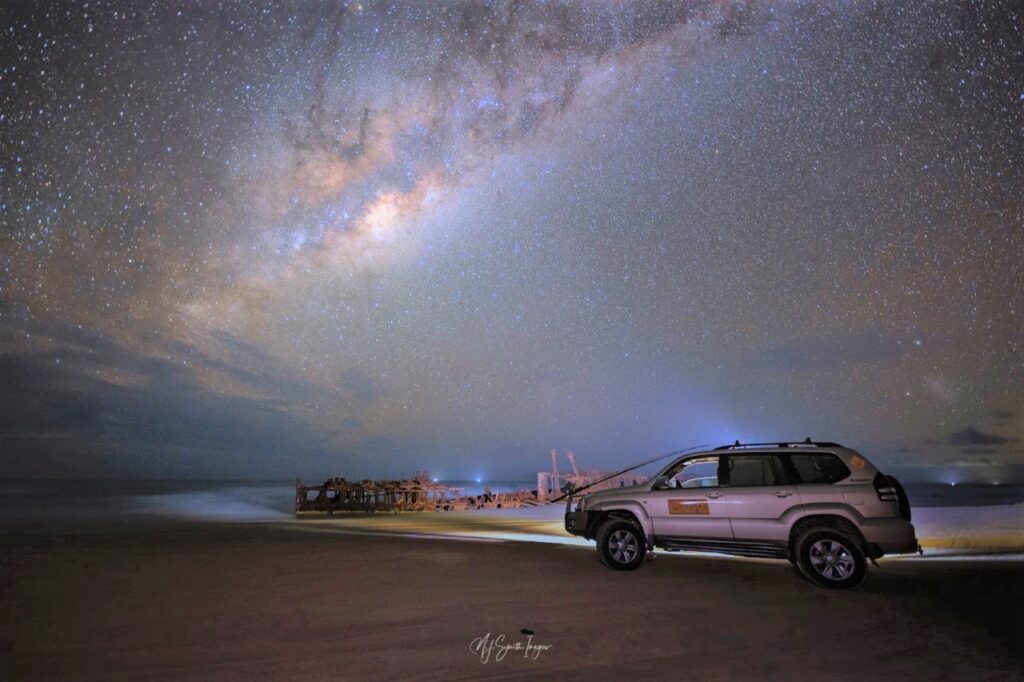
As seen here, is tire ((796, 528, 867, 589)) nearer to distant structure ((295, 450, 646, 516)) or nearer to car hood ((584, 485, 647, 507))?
car hood ((584, 485, 647, 507))

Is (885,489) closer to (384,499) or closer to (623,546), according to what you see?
(623,546)

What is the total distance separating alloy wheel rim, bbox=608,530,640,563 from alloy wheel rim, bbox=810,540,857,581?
8.69ft

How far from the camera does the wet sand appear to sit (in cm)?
530

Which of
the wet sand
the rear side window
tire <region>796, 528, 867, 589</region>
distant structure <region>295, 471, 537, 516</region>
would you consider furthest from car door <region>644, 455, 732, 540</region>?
distant structure <region>295, 471, 537, 516</region>

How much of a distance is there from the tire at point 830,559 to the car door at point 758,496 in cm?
33

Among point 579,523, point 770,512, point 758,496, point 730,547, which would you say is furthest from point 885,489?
point 579,523

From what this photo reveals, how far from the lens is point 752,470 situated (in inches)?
394

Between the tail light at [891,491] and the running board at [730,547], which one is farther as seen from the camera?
the running board at [730,547]

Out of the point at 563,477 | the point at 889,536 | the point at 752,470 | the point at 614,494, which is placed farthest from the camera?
the point at 563,477

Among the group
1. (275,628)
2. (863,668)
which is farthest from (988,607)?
(275,628)

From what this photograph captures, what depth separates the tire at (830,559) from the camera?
867cm

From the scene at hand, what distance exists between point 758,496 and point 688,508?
43.3 inches

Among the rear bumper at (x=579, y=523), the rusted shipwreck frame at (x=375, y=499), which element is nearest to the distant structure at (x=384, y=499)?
the rusted shipwreck frame at (x=375, y=499)

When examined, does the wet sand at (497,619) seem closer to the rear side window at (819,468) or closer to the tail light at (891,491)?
the tail light at (891,491)
